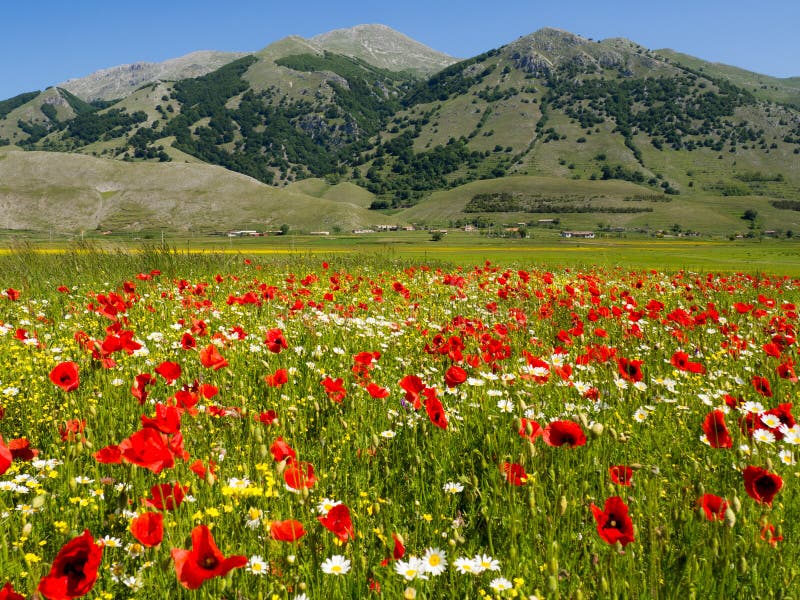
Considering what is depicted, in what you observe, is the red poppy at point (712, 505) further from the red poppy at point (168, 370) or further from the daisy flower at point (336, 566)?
the red poppy at point (168, 370)

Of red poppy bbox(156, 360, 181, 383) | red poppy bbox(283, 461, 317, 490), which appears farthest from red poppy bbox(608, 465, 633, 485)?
red poppy bbox(156, 360, 181, 383)

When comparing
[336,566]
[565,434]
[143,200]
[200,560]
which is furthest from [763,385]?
[143,200]

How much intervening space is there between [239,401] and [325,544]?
198 centimetres

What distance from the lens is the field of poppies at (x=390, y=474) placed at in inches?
88.2

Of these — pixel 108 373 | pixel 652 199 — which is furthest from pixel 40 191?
pixel 652 199

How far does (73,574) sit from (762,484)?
252cm

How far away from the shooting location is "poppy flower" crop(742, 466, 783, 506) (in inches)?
82.0

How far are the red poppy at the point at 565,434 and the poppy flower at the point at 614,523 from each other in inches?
17.7

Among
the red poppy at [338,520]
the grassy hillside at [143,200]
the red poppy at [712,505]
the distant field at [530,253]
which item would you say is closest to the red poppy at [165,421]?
the red poppy at [338,520]

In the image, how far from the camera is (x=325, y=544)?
258 cm

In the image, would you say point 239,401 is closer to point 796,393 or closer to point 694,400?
point 694,400

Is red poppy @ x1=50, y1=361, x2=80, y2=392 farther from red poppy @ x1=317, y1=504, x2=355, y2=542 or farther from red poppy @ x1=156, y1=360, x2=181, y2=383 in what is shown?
red poppy @ x1=317, y1=504, x2=355, y2=542

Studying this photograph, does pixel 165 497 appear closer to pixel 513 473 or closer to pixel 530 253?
pixel 513 473

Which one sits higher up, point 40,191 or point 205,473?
point 40,191
